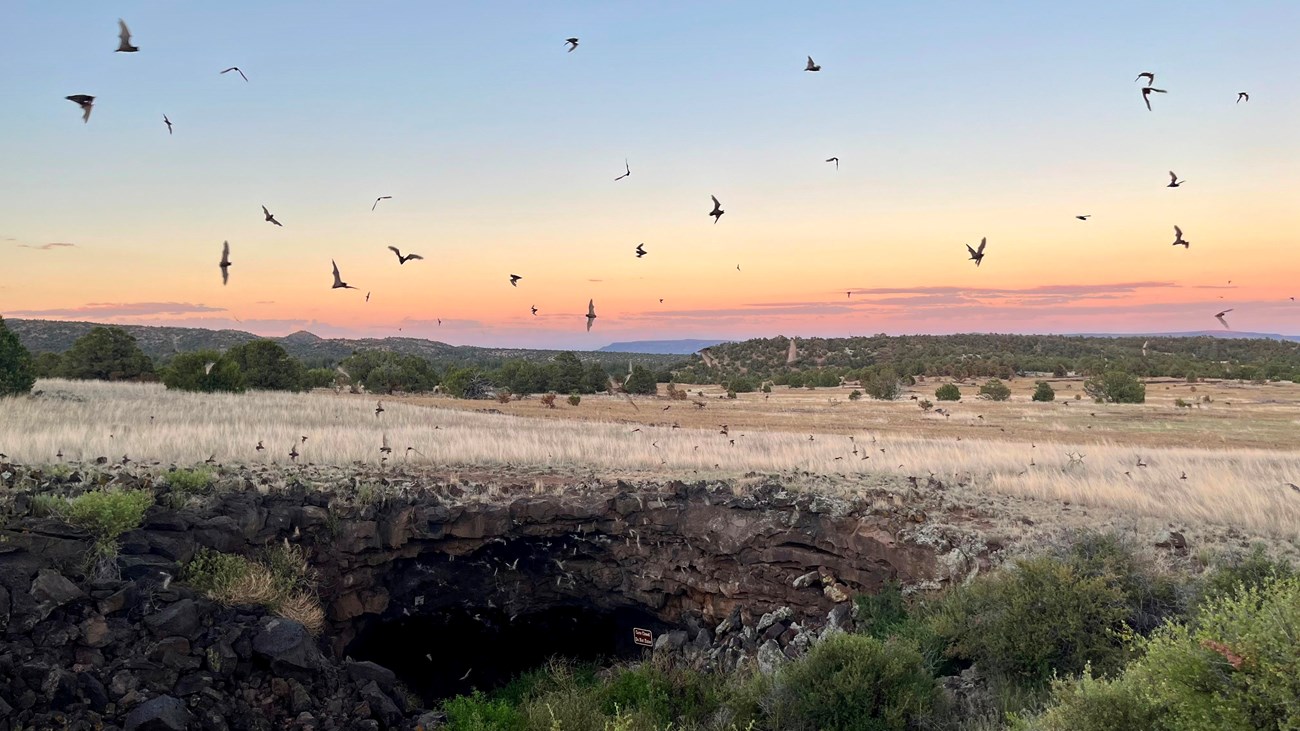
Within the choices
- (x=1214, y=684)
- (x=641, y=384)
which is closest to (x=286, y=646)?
(x=1214, y=684)

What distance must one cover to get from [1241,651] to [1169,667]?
44 cm

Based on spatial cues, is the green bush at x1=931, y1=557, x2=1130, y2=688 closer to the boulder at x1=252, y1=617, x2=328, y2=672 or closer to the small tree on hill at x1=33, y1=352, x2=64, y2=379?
the boulder at x1=252, y1=617, x2=328, y2=672

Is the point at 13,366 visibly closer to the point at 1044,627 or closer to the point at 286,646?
the point at 286,646

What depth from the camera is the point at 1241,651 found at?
4352mm

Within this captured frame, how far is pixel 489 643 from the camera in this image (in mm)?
13281

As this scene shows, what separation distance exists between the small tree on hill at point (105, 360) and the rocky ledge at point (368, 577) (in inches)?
1213

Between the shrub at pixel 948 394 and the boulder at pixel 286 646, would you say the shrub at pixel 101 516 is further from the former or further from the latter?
the shrub at pixel 948 394

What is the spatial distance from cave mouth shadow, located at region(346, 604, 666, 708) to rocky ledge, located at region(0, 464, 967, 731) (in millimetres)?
205

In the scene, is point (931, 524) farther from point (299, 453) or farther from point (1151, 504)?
point (299, 453)

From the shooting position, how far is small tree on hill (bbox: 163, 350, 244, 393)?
28.5 meters

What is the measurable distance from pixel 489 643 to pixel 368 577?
323 centimetres

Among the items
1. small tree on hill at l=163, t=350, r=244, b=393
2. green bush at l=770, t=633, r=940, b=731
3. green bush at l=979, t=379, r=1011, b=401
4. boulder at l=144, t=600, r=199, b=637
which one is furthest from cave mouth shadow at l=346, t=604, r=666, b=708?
green bush at l=979, t=379, r=1011, b=401

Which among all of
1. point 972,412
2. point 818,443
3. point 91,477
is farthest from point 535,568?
point 972,412

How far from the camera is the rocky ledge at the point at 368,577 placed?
7.09 m
